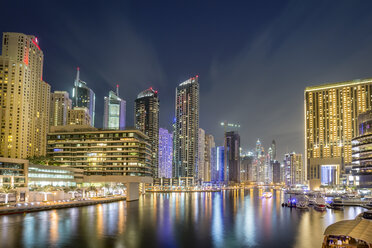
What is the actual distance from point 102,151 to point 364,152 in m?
118

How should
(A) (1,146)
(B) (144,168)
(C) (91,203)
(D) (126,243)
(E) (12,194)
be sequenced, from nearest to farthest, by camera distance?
1. (D) (126,243)
2. (E) (12,194)
3. (C) (91,203)
4. (B) (144,168)
5. (A) (1,146)

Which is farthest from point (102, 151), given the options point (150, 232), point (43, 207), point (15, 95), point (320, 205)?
point (320, 205)

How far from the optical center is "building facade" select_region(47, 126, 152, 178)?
5069 inches

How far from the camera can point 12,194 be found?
273 feet

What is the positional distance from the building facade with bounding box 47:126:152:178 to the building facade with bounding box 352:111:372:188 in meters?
98.8

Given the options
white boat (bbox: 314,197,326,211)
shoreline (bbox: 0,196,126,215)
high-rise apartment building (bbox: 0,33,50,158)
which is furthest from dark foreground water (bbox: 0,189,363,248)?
high-rise apartment building (bbox: 0,33,50,158)

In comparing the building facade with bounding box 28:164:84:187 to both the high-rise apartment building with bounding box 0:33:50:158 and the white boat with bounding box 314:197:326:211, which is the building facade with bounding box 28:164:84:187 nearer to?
the high-rise apartment building with bounding box 0:33:50:158

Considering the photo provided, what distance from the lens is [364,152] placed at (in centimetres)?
15050

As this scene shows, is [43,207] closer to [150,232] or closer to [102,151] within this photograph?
[150,232]

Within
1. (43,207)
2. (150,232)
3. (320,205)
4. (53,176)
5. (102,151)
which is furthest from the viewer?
(102,151)

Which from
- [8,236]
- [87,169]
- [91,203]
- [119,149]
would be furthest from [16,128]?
[8,236]

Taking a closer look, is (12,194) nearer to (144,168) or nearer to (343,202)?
(144,168)

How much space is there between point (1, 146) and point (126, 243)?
5821 inches

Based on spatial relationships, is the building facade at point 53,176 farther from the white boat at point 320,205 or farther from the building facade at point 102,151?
the white boat at point 320,205
